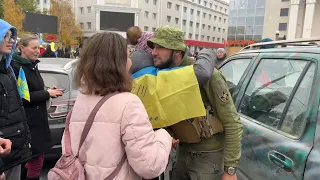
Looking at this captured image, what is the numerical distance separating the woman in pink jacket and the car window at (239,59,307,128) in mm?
1067

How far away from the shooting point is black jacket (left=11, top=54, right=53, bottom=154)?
297 centimetres

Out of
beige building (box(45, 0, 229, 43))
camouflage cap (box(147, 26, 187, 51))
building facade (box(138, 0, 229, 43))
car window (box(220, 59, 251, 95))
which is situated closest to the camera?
camouflage cap (box(147, 26, 187, 51))

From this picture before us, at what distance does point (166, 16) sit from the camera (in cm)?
6172

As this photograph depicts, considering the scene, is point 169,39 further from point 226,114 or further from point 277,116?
point 277,116

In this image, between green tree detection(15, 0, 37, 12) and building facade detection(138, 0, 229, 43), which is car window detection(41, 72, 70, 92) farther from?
building facade detection(138, 0, 229, 43)

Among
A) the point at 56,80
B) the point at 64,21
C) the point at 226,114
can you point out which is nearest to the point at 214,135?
the point at 226,114

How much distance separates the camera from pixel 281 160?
1751 mm

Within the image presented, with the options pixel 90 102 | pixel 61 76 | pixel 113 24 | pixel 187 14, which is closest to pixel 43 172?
pixel 61 76

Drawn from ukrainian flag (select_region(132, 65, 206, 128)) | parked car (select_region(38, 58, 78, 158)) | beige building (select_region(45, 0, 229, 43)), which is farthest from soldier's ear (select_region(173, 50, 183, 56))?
beige building (select_region(45, 0, 229, 43))

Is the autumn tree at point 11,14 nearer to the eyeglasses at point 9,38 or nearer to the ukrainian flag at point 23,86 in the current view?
the ukrainian flag at point 23,86

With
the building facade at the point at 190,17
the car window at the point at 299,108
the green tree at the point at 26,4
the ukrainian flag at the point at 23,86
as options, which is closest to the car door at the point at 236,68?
the car window at the point at 299,108

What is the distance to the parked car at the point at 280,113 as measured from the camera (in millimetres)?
1631

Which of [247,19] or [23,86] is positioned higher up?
[247,19]

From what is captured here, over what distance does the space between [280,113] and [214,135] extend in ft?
1.69
